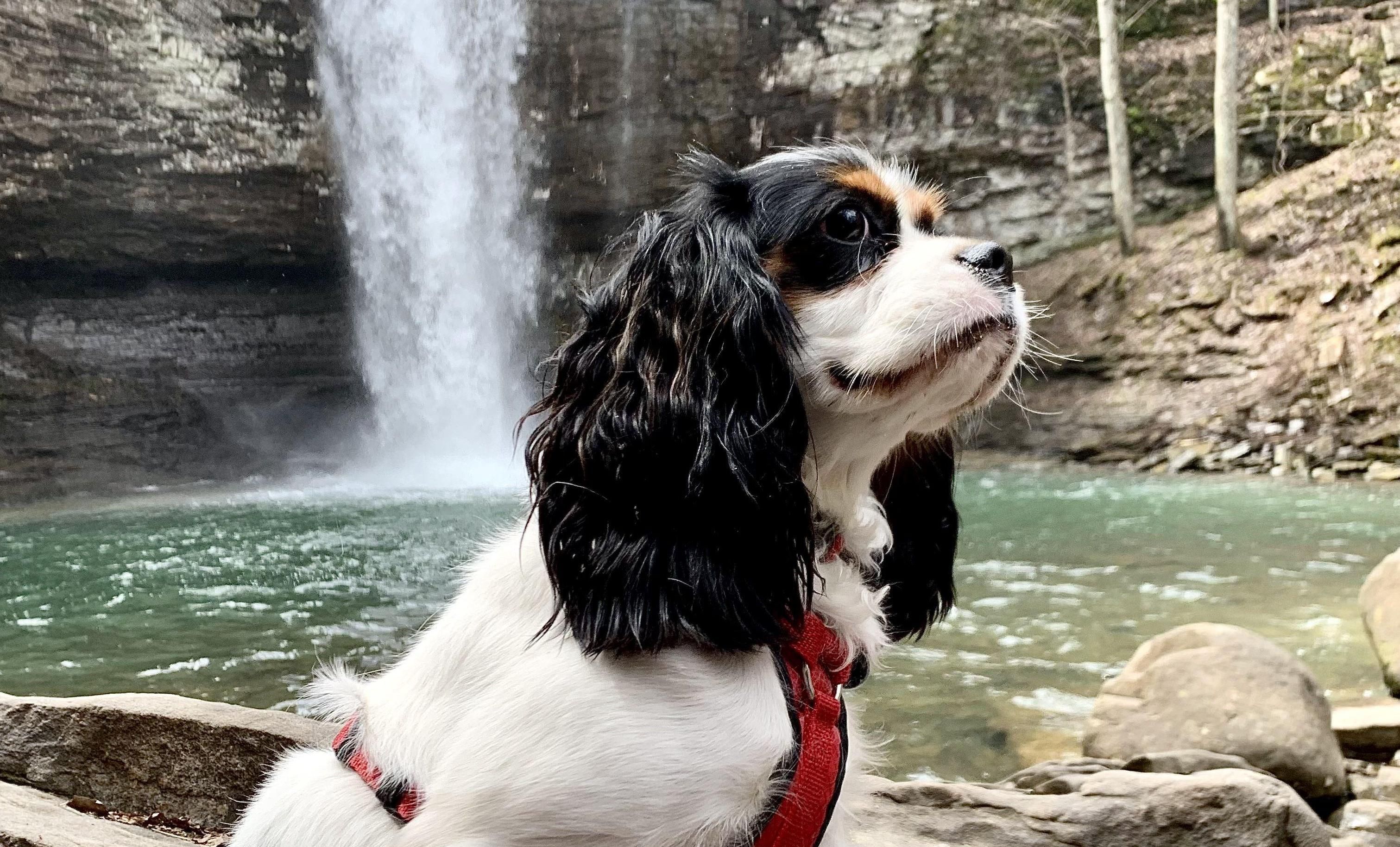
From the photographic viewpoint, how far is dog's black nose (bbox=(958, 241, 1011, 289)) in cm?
171

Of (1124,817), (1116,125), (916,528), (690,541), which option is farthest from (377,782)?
(1116,125)

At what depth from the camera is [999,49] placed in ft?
64.2

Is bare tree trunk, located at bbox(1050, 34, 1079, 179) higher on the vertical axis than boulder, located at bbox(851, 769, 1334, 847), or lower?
higher

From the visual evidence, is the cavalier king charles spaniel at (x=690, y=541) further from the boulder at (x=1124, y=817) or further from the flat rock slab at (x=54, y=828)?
the boulder at (x=1124, y=817)

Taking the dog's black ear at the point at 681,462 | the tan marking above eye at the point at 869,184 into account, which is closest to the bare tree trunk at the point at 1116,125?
the tan marking above eye at the point at 869,184

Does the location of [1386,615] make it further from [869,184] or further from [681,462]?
[681,462]

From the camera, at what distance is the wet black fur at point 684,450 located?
149 centimetres

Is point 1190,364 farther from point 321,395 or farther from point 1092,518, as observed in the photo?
point 321,395

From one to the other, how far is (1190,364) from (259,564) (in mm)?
13340

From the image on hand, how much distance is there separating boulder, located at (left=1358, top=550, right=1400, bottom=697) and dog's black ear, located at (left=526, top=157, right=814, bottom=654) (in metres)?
4.16

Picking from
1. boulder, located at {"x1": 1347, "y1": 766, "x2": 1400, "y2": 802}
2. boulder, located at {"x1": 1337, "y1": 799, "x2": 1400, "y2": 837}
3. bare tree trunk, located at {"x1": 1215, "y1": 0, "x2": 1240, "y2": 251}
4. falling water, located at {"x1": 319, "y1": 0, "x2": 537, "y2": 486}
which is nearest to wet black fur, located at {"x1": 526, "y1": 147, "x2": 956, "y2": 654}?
boulder, located at {"x1": 1337, "y1": 799, "x2": 1400, "y2": 837}

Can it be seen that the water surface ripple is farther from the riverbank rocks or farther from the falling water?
the falling water

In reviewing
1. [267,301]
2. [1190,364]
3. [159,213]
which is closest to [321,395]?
[267,301]

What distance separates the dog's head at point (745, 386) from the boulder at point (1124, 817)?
131 centimetres
